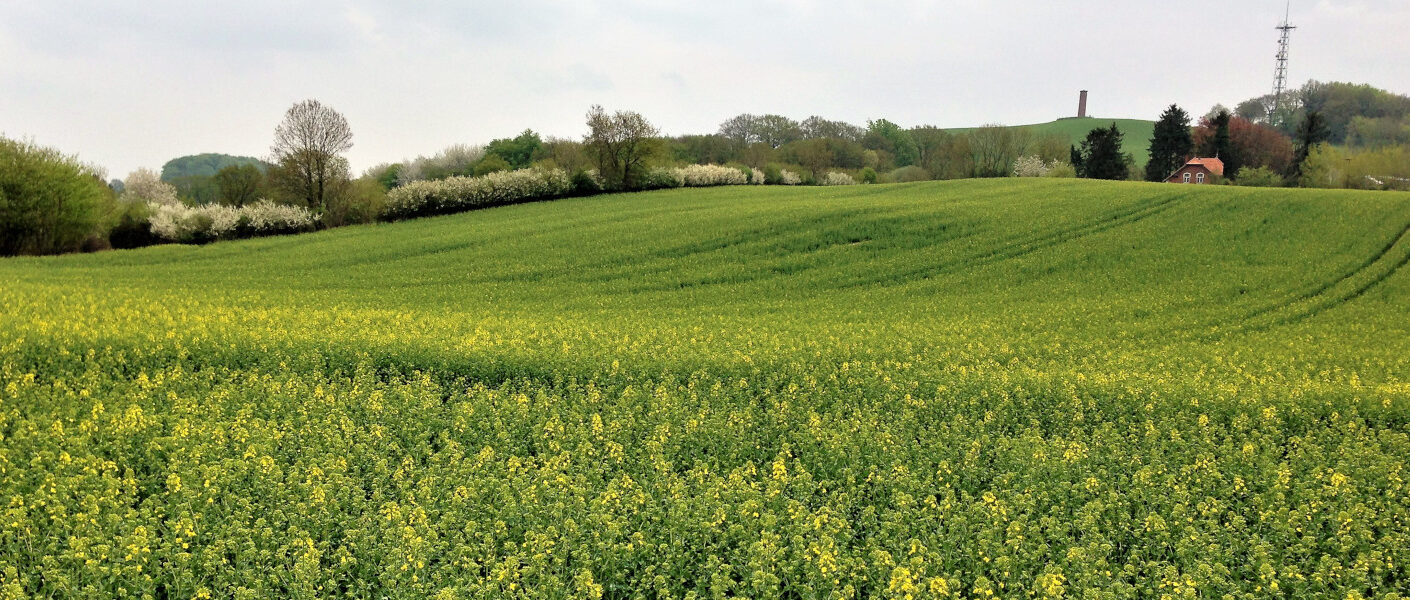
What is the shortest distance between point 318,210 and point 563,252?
25.4m

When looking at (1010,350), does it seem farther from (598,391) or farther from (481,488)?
(481,488)

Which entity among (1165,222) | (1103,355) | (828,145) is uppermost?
(828,145)

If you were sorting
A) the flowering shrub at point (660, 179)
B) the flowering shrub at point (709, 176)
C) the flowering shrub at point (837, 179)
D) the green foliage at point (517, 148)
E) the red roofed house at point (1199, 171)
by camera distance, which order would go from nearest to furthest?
the flowering shrub at point (660, 179) < the flowering shrub at point (709, 176) < the red roofed house at point (1199, 171) < the flowering shrub at point (837, 179) < the green foliage at point (517, 148)

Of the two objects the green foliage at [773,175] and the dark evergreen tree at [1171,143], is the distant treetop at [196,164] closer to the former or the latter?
the green foliage at [773,175]

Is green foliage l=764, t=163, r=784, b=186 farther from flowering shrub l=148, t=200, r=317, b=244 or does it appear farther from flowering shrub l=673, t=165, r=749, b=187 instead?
flowering shrub l=148, t=200, r=317, b=244

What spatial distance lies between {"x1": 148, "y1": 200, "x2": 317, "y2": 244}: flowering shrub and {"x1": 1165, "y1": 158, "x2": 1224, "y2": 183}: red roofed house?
78.0 metres

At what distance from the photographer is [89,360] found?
12859mm

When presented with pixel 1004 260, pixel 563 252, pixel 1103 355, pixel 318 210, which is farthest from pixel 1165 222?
pixel 318 210

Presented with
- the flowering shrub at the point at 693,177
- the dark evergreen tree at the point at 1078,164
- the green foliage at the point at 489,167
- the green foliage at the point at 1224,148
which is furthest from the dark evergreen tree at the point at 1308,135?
the green foliage at the point at 489,167

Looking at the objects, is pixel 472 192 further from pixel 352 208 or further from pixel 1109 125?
pixel 1109 125

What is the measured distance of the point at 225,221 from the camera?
4572 cm

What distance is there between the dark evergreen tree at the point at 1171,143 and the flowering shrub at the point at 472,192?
64790 millimetres

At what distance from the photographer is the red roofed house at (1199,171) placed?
247 ft

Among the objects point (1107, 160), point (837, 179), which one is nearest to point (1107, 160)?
point (1107, 160)
